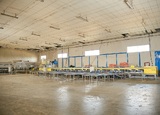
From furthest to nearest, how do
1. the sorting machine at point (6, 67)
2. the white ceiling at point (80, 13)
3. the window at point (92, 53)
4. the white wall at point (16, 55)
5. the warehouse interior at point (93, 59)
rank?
1. the white wall at point (16, 55)
2. the sorting machine at point (6, 67)
3. the window at point (92, 53)
4. the white ceiling at point (80, 13)
5. the warehouse interior at point (93, 59)

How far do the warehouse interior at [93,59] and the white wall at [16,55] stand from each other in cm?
838

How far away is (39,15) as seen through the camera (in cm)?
759

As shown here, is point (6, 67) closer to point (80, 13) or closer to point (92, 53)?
point (92, 53)

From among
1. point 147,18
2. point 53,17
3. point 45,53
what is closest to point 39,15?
point 53,17

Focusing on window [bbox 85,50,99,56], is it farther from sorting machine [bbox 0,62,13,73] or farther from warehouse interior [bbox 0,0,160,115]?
sorting machine [bbox 0,62,13,73]

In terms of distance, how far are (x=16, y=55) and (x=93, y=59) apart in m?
12.3

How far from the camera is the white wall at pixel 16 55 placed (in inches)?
752

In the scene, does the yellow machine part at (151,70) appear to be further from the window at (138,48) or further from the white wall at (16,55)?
the white wall at (16,55)

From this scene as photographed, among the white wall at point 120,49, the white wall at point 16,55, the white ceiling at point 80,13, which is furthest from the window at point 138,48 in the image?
the white wall at point 16,55

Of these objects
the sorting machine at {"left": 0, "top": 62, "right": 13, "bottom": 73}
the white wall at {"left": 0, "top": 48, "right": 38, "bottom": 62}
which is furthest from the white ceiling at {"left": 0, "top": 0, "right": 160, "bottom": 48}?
the white wall at {"left": 0, "top": 48, "right": 38, "bottom": 62}

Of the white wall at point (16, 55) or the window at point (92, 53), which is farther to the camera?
the white wall at point (16, 55)

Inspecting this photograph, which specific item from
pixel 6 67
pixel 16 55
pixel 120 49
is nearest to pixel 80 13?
pixel 120 49

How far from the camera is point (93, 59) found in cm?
1527

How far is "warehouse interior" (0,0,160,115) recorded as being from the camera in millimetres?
3404
